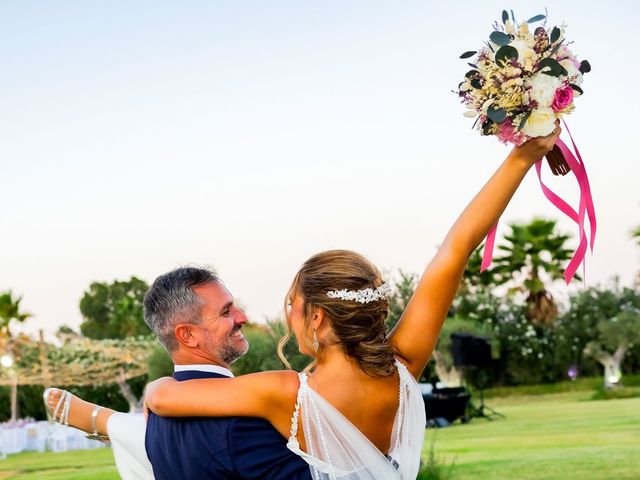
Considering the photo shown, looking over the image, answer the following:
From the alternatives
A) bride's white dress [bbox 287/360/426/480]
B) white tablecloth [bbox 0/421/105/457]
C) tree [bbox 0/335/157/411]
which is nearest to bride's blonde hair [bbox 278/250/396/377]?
bride's white dress [bbox 287/360/426/480]

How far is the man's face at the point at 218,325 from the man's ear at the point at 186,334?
1 cm

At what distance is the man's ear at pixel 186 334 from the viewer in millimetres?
2410

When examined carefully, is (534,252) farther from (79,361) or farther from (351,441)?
(351,441)

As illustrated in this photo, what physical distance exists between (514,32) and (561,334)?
40651mm

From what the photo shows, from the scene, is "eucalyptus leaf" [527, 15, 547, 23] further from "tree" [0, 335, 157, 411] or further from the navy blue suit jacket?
"tree" [0, 335, 157, 411]

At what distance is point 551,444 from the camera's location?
17.0 metres

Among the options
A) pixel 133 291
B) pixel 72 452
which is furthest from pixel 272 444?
pixel 133 291

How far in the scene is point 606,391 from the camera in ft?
108

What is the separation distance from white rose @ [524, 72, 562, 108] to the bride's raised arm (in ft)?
0.48

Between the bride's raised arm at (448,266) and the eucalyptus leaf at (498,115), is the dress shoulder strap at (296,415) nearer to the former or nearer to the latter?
the bride's raised arm at (448,266)

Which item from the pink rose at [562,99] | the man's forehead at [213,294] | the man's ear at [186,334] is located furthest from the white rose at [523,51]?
the man's ear at [186,334]

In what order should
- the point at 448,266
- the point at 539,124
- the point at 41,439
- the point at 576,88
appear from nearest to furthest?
the point at 448,266 → the point at 539,124 → the point at 576,88 → the point at 41,439

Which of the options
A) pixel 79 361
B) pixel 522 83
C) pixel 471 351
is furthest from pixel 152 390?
pixel 79 361

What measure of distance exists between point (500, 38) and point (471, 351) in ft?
82.7
